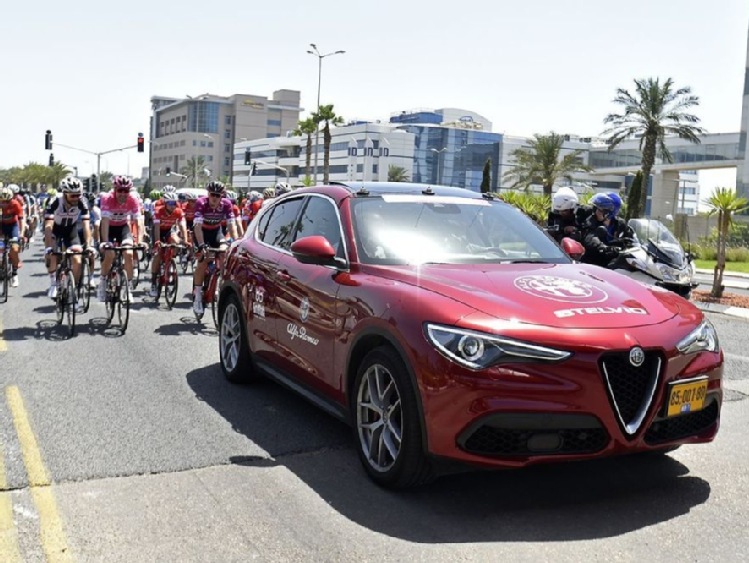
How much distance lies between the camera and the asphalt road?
3.89 m

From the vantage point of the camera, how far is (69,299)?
1052 centimetres

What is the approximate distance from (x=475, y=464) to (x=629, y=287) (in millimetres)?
1561

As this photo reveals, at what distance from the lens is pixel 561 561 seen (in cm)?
375

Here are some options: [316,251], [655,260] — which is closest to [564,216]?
[655,260]

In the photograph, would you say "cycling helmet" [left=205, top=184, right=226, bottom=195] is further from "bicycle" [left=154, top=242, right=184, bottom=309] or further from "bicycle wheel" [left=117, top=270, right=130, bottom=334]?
"bicycle" [left=154, top=242, right=184, bottom=309]

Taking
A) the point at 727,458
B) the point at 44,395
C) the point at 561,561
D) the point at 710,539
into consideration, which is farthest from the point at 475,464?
the point at 44,395

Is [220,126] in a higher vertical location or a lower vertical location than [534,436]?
higher

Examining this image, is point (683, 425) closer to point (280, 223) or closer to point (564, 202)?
point (280, 223)

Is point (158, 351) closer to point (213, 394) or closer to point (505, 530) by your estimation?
point (213, 394)

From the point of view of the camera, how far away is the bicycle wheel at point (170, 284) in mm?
13328

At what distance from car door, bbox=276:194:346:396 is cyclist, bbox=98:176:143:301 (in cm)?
538

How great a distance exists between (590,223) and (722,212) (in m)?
9.33

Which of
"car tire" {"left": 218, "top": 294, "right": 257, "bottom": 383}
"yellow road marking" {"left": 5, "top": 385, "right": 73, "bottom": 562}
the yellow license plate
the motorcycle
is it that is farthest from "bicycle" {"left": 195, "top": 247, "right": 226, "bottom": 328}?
the yellow license plate

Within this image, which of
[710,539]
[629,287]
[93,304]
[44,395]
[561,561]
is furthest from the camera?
[93,304]
